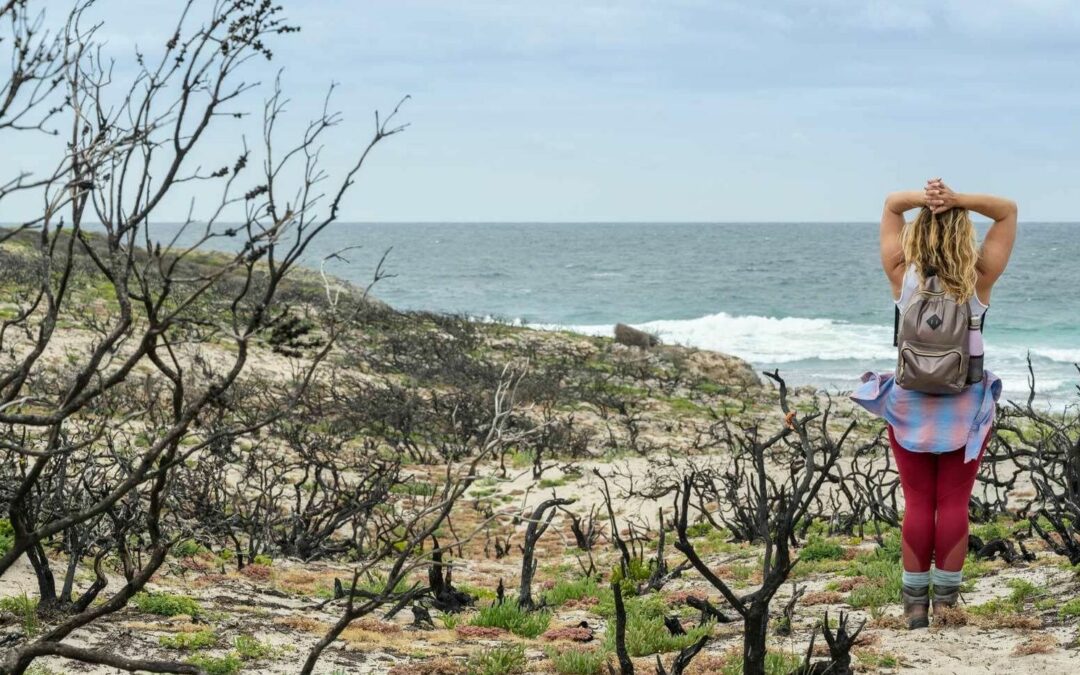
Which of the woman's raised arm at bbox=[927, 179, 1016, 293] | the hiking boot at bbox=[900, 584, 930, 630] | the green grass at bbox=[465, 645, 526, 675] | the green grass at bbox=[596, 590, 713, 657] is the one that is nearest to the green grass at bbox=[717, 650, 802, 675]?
the green grass at bbox=[596, 590, 713, 657]

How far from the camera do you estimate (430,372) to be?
712 inches

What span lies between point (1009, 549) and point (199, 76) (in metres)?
5.63

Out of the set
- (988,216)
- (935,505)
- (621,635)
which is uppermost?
(988,216)

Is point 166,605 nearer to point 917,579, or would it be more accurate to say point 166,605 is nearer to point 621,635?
point 621,635

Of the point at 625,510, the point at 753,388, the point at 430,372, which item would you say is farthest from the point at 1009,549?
the point at 753,388

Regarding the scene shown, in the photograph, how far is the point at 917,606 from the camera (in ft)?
16.5

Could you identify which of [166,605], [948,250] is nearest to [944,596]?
[948,250]

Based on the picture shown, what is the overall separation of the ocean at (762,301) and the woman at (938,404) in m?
6.93

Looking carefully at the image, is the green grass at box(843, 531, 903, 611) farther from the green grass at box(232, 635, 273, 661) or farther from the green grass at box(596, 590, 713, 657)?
the green grass at box(232, 635, 273, 661)

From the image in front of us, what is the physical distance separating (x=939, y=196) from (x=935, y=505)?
4.75 feet

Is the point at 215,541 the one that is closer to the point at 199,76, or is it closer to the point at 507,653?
the point at 507,653

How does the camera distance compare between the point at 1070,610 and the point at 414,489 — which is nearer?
the point at 1070,610

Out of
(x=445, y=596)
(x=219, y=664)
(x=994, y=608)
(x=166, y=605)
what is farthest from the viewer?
(x=445, y=596)

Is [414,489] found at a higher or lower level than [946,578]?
lower
